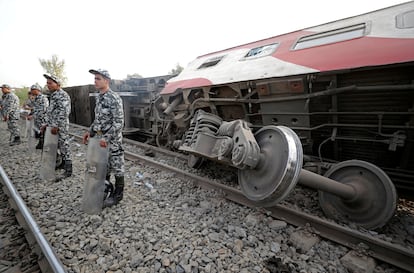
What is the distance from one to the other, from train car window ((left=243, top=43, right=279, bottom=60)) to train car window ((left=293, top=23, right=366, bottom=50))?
0.43m

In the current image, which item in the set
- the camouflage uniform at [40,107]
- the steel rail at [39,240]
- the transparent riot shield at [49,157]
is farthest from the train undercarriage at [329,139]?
the camouflage uniform at [40,107]

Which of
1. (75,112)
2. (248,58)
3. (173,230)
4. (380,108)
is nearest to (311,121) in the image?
(380,108)

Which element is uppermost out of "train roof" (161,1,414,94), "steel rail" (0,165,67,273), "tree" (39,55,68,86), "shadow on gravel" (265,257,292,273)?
"tree" (39,55,68,86)

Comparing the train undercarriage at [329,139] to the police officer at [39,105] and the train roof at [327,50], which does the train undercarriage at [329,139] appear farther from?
the police officer at [39,105]

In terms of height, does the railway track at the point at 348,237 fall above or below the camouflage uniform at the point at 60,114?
below

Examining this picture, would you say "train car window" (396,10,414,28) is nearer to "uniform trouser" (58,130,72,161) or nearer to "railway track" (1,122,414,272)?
"railway track" (1,122,414,272)

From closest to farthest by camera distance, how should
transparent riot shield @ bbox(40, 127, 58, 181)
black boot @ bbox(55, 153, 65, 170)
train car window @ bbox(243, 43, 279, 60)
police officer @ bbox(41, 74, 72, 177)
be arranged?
train car window @ bbox(243, 43, 279, 60), transparent riot shield @ bbox(40, 127, 58, 181), police officer @ bbox(41, 74, 72, 177), black boot @ bbox(55, 153, 65, 170)

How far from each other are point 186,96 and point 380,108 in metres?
3.22

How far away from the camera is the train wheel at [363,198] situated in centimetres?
258

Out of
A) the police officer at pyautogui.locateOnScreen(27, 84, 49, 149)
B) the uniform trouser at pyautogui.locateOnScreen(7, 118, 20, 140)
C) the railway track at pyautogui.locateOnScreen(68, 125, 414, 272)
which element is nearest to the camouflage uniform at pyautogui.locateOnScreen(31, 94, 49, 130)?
the police officer at pyautogui.locateOnScreen(27, 84, 49, 149)

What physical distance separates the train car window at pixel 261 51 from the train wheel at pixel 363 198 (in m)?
2.16

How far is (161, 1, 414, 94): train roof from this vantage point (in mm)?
2521

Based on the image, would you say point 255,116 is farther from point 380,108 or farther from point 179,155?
point 179,155

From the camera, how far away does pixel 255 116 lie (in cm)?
396
